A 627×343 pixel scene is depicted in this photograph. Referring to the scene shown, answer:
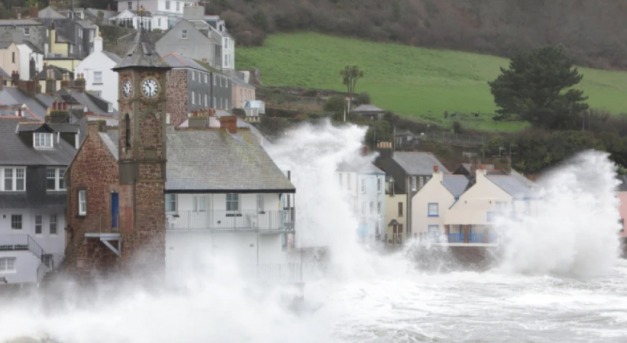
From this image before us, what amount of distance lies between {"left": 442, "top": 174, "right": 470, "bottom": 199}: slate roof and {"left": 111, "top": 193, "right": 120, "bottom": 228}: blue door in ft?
135

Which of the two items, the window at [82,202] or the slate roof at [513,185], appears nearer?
the window at [82,202]

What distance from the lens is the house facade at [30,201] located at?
2248 inches

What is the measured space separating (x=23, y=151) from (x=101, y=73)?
157 ft

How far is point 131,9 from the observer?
494 feet

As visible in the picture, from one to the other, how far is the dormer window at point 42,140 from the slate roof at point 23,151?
192 millimetres

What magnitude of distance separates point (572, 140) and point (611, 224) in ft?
78.2

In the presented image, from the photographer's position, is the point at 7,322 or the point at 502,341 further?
the point at 502,341

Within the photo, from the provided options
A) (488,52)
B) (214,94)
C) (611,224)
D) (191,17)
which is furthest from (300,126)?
(488,52)

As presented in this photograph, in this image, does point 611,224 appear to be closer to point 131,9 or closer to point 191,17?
point 191,17

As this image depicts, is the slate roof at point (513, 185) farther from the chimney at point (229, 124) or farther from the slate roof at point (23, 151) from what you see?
the slate roof at point (23, 151)

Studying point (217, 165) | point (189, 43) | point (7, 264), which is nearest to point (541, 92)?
point (189, 43)

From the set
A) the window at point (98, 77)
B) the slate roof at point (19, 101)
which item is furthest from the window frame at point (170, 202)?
the window at point (98, 77)

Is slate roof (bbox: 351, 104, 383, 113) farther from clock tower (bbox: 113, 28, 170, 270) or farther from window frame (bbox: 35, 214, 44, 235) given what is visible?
clock tower (bbox: 113, 28, 170, 270)

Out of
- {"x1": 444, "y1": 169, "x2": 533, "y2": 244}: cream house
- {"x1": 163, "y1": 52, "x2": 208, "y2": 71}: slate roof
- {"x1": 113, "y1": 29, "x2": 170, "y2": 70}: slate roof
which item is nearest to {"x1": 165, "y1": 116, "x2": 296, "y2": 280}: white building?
{"x1": 113, "y1": 29, "x2": 170, "y2": 70}: slate roof
